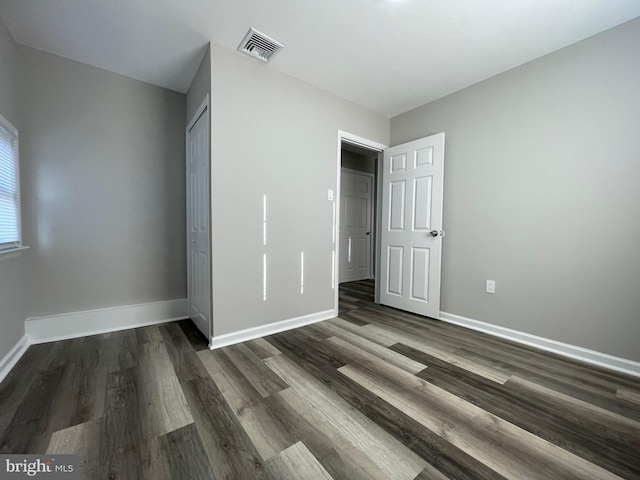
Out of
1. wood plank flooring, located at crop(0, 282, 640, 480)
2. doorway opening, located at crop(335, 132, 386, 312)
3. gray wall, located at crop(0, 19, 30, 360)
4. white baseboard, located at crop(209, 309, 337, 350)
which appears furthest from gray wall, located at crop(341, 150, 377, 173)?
gray wall, located at crop(0, 19, 30, 360)

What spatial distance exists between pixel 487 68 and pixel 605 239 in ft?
5.77

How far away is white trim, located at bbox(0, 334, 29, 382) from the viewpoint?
1.66 metres

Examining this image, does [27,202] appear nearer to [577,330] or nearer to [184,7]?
[184,7]

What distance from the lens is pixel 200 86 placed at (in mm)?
2301

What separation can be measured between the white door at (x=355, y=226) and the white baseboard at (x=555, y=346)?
7.80ft

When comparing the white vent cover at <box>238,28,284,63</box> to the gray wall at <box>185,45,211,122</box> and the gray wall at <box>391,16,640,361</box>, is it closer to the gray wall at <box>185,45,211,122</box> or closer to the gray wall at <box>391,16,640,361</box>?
the gray wall at <box>185,45,211,122</box>

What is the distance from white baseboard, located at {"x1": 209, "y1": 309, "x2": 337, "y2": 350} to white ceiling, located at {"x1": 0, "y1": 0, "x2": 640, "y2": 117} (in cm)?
242

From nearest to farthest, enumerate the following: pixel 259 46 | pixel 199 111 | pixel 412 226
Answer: pixel 259 46 < pixel 199 111 < pixel 412 226

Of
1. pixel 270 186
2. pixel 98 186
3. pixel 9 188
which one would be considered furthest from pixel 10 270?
pixel 270 186

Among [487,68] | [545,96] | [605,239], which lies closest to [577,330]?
[605,239]

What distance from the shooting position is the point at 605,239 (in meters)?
1.89

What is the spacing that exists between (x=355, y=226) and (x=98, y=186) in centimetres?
388

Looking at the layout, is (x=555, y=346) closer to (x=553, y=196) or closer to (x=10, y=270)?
(x=553, y=196)

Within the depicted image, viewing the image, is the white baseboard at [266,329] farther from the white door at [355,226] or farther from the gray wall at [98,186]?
the white door at [355,226]
